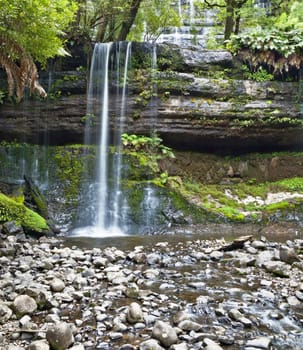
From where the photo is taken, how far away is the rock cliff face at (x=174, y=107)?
38.8 feet

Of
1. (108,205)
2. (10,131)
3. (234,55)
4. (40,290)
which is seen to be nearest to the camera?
(40,290)

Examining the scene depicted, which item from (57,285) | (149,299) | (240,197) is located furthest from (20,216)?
(240,197)

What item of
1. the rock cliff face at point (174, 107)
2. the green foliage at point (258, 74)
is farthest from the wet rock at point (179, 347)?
the green foliage at point (258, 74)

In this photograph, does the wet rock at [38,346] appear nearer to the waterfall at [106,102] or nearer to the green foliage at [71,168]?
the green foliage at [71,168]

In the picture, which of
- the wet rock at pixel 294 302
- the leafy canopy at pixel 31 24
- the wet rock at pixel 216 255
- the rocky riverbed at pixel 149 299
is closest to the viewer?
the rocky riverbed at pixel 149 299

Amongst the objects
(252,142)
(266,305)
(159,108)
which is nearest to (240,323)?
(266,305)

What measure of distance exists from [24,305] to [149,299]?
1366 millimetres

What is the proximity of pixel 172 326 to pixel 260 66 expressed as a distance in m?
11.4

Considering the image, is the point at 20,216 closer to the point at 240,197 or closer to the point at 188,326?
the point at 188,326

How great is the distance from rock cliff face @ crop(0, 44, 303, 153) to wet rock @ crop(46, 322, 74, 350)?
9.49 m

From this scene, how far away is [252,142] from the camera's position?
1279cm

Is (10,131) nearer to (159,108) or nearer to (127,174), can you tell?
(127,174)

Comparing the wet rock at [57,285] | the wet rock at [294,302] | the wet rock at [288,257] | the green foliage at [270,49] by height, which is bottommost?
the wet rock at [288,257]

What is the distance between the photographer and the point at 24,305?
3.42m
